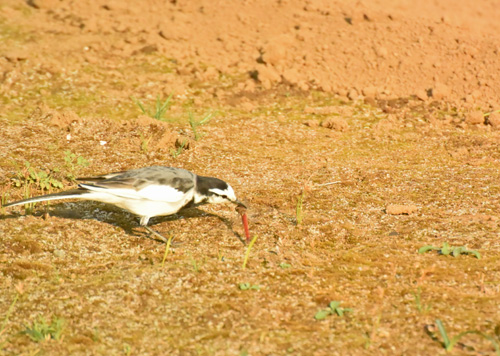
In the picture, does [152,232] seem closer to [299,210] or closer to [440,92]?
[299,210]

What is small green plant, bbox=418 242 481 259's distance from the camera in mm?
5344

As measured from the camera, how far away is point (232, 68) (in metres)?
9.55

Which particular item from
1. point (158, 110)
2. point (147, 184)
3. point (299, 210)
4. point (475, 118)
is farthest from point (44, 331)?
point (475, 118)

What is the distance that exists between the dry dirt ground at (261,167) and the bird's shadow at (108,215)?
3 cm

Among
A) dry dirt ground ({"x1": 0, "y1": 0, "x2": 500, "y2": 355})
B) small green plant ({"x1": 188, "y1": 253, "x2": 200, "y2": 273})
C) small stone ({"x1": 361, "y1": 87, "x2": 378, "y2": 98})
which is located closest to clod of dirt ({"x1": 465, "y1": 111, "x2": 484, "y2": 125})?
dry dirt ground ({"x1": 0, "y1": 0, "x2": 500, "y2": 355})

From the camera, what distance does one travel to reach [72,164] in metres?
7.02

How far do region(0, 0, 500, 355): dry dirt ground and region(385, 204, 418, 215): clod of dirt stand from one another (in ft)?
0.07

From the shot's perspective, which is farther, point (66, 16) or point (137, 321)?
point (66, 16)

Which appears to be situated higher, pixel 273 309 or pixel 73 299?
pixel 273 309

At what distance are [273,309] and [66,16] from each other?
319 inches

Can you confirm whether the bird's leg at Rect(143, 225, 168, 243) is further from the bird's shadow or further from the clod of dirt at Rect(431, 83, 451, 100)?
the clod of dirt at Rect(431, 83, 451, 100)

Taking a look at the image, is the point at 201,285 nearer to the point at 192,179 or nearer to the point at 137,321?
the point at 137,321

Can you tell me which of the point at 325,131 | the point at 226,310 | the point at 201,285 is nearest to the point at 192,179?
the point at 201,285

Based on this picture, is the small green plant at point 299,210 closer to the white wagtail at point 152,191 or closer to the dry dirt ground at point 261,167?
the dry dirt ground at point 261,167
